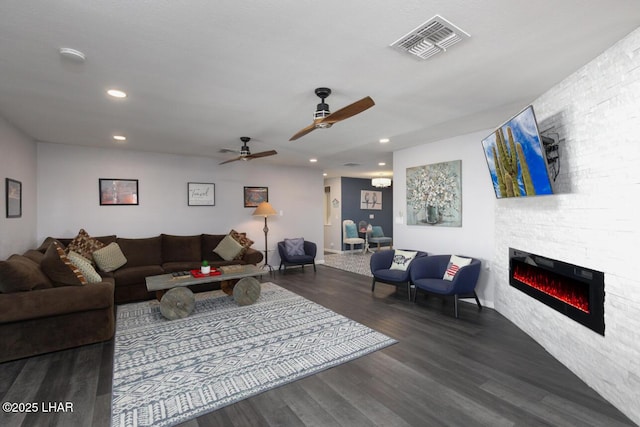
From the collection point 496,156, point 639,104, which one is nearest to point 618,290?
point 639,104

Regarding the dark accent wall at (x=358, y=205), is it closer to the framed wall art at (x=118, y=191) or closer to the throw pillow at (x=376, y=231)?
the throw pillow at (x=376, y=231)

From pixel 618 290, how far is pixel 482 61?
→ 1987 millimetres

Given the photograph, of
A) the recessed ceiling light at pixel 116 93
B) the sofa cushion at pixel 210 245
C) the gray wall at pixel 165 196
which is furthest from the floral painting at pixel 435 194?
the recessed ceiling light at pixel 116 93

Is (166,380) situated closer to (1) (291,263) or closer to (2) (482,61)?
(2) (482,61)

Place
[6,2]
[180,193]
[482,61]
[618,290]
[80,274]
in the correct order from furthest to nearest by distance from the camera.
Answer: [180,193] → [80,274] → [482,61] → [618,290] → [6,2]

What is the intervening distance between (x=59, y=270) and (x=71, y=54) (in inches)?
90.8

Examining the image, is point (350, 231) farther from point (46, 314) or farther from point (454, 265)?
point (46, 314)

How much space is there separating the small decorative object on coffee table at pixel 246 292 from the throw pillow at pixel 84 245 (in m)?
2.38

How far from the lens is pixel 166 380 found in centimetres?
258

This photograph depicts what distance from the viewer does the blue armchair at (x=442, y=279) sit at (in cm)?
409

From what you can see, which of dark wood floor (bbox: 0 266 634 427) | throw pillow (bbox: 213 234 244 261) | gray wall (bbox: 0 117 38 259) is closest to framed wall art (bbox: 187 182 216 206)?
throw pillow (bbox: 213 234 244 261)

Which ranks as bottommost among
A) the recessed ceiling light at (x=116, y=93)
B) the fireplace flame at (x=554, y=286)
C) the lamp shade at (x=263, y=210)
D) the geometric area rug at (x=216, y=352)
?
the geometric area rug at (x=216, y=352)

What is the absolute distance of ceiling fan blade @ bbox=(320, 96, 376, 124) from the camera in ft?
8.26

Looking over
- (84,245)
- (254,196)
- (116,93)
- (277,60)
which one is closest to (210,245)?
(254,196)
